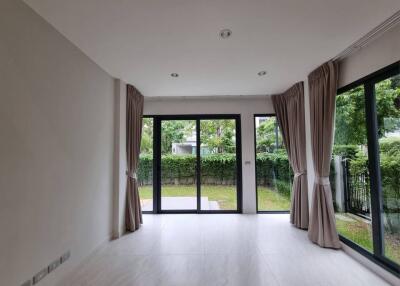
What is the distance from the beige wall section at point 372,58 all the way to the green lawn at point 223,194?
9.27 feet

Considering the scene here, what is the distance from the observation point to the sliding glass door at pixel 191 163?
193 inches

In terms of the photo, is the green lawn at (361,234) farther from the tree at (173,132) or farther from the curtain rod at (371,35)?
the tree at (173,132)

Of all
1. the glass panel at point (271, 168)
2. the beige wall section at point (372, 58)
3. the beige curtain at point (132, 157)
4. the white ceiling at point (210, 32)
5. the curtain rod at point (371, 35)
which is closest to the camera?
the white ceiling at point (210, 32)

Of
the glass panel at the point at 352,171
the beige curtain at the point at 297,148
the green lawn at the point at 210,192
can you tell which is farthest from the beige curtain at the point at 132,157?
the glass panel at the point at 352,171

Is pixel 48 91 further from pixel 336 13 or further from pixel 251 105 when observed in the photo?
pixel 251 105

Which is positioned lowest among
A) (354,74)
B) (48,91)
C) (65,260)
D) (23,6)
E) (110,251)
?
(110,251)

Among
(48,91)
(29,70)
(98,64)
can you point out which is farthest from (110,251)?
(98,64)

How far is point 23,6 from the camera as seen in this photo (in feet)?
5.95

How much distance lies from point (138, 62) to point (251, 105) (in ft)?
9.53

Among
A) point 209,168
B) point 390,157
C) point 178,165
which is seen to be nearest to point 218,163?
point 209,168

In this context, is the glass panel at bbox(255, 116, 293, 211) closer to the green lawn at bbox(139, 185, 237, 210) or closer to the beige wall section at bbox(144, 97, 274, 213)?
the beige wall section at bbox(144, 97, 274, 213)

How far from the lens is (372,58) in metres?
2.47

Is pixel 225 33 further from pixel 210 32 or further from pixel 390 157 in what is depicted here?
pixel 390 157

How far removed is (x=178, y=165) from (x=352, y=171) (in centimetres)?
332
